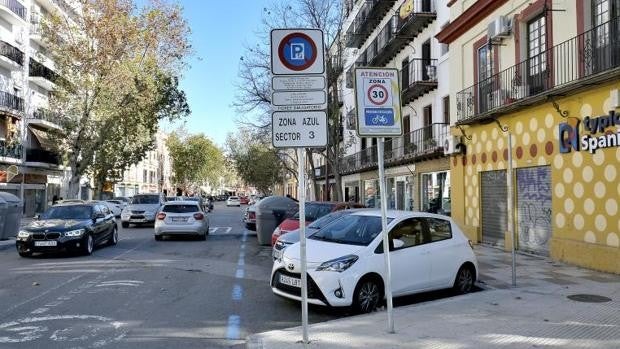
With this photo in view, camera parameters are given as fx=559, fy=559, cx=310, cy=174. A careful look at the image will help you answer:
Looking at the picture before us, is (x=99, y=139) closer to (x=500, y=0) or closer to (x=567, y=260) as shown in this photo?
(x=500, y=0)

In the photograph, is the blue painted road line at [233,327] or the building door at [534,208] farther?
the building door at [534,208]

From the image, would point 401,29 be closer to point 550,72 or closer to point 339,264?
point 550,72

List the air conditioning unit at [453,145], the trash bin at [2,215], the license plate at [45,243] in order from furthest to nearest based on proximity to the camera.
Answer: the air conditioning unit at [453,145]
the trash bin at [2,215]
the license plate at [45,243]

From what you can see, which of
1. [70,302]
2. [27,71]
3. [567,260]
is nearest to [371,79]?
[70,302]

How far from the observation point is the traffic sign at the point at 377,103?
6496 millimetres

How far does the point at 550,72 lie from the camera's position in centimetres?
1338

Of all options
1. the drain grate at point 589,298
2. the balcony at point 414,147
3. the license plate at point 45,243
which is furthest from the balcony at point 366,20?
the drain grate at point 589,298

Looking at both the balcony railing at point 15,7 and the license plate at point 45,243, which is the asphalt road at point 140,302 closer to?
the license plate at point 45,243

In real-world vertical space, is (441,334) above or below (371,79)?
below

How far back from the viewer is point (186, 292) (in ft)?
30.5

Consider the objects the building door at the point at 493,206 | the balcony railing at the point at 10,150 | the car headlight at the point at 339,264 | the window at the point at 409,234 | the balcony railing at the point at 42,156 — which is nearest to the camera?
the car headlight at the point at 339,264

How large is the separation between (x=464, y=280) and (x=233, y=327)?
14.1 ft

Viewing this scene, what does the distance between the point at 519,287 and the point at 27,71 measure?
38624mm

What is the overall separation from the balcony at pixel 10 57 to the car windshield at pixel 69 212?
23126 mm
